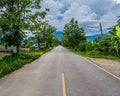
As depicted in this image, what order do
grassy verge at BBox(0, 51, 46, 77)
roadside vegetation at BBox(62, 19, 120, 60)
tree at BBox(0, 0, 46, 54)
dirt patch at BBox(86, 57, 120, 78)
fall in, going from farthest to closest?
1. roadside vegetation at BBox(62, 19, 120, 60)
2. tree at BBox(0, 0, 46, 54)
3. dirt patch at BBox(86, 57, 120, 78)
4. grassy verge at BBox(0, 51, 46, 77)

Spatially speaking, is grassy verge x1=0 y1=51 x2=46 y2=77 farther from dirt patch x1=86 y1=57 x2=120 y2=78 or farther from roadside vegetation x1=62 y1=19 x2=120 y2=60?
roadside vegetation x1=62 y1=19 x2=120 y2=60

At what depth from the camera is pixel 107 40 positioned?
139ft

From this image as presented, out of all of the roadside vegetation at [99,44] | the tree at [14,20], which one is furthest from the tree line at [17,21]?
the roadside vegetation at [99,44]

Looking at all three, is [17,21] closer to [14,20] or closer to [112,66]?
[14,20]

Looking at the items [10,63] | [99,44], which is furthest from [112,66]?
[99,44]

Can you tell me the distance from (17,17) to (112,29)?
A: 2153 cm

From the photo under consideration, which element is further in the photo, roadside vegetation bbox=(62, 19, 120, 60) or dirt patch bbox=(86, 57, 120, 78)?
roadside vegetation bbox=(62, 19, 120, 60)

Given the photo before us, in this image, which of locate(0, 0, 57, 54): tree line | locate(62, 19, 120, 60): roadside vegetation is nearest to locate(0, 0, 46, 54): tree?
locate(0, 0, 57, 54): tree line

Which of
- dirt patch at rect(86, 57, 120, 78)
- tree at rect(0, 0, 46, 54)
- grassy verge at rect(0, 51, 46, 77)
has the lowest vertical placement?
dirt patch at rect(86, 57, 120, 78)

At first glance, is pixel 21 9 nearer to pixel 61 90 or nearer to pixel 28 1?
pixel 28 1

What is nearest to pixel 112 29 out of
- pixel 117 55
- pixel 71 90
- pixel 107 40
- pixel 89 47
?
pixel 107 40

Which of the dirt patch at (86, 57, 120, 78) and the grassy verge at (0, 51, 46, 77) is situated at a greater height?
the grassy verge at (0, 51, 46, 77)

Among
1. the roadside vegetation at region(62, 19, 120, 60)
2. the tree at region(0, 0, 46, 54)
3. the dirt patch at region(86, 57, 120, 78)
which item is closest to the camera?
the dirt patch at region(86, 57, 120, 78)

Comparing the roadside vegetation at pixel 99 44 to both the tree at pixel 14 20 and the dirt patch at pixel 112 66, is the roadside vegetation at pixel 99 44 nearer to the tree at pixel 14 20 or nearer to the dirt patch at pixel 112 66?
the dirt patch at pixel 112 66
